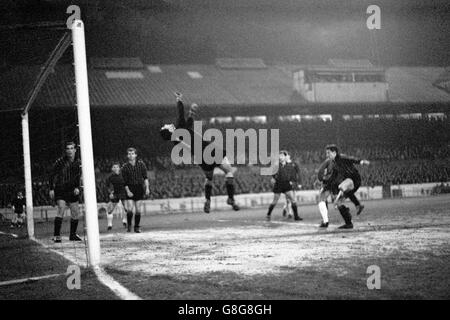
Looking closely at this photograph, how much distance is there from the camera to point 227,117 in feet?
102

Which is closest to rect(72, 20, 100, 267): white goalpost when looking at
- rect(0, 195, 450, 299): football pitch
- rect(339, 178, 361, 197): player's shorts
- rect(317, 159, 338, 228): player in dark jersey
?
rect(0, 195, 450, 299): football pitch

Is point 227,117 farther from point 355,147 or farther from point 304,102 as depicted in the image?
point 355,147

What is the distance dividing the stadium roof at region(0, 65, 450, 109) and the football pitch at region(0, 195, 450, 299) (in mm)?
19758

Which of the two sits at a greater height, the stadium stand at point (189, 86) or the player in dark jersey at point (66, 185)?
the stadium stand at point (189, 86)

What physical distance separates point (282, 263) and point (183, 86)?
89.8ft

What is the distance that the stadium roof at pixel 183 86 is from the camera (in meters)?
28.5

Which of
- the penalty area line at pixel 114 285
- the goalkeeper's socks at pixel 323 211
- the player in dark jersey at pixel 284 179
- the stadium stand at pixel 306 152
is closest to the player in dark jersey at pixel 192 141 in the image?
the goalkeeper's socks at pixel 323 211

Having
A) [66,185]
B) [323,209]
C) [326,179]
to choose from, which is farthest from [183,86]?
[323,209]

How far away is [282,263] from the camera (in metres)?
6.57

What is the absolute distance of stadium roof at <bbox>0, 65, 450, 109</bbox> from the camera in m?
28.5

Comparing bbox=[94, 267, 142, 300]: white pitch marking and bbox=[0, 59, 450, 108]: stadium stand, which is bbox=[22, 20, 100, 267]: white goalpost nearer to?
bbox=[94, 267, 142, 300]: white pitch marking

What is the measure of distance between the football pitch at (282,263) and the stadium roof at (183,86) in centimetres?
1976

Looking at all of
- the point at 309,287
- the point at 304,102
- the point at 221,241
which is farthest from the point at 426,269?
the point at 304,102

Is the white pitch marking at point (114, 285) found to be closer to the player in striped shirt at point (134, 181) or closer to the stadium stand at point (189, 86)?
the player in striped shirt at point (134, 181)
